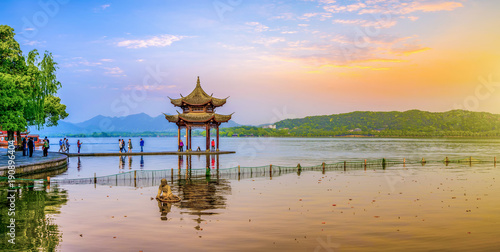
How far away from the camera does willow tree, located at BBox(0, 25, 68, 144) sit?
1358 inches

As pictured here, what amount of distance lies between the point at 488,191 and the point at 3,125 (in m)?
37.1

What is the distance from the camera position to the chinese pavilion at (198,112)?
60031 millimetres

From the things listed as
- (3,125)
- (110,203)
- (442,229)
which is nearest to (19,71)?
(3,125)

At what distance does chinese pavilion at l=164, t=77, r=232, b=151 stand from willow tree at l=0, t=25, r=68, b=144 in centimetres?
1612

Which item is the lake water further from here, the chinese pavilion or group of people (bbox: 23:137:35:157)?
the chinese pavilion

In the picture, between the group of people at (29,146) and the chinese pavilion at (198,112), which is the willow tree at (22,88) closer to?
the group of people at (29,146)

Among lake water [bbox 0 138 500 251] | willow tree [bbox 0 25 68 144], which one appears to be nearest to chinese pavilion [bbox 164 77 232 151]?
willow tree [bbox 0 25 68 144]

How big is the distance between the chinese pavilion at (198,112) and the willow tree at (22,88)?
16.1 metres

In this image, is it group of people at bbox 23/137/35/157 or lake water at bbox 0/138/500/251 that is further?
group of people at bbox 23/137/35/157

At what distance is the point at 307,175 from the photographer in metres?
34.8

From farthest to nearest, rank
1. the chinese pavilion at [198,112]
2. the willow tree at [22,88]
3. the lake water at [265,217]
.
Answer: the chinese pavilion at [198,112] → the willow tree at [22,88] → the lake water at [265,217]

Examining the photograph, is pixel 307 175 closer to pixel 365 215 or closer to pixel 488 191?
pixel 488 191

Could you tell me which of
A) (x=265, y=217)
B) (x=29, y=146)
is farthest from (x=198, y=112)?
(x=265, y=217)

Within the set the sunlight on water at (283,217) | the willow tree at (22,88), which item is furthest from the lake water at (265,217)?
the willow tree at (22,88)
